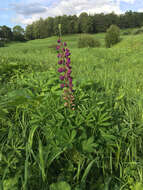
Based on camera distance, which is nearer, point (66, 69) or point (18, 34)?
point (66, 69)

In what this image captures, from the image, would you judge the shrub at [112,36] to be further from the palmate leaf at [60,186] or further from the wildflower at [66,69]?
the palmate leaf at [60,186]

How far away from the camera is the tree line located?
46.9 meters

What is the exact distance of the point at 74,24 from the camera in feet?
155

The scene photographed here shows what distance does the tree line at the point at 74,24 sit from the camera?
46875mm

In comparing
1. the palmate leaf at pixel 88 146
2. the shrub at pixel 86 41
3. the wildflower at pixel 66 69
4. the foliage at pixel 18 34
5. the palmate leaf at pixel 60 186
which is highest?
the foliage at pixel 18 34

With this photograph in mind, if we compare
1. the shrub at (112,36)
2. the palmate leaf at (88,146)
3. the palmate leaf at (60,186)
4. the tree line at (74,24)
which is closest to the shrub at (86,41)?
the shrub at (112,36)

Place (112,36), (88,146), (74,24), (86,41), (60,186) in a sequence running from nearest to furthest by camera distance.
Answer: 1. (60,186)
2. (88,146)
3. (86,41)
4. (112,36)
5. (74,24)

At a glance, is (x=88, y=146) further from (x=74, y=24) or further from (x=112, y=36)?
(x=74, y=24)

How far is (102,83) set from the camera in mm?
3209

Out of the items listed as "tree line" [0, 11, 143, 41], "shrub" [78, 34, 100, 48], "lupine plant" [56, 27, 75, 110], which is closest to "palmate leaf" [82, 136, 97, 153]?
"lupine plant" [56, 27, 75, 110]

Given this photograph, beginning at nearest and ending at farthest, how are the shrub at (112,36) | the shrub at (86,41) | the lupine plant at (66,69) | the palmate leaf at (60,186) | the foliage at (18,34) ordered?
the palmate leaf at (60,186) < the lupine plant at (66,69) < the shrub at (86,41) < the shrub at (112,36) < the foliage at (18,34)

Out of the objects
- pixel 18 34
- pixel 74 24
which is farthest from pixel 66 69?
pixel 18 34

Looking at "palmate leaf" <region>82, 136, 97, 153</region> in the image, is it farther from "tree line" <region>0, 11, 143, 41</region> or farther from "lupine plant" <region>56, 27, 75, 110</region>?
"tree line" <region>0, 11, 143, 41</region>

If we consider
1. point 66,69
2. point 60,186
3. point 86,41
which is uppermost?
point 86,41
